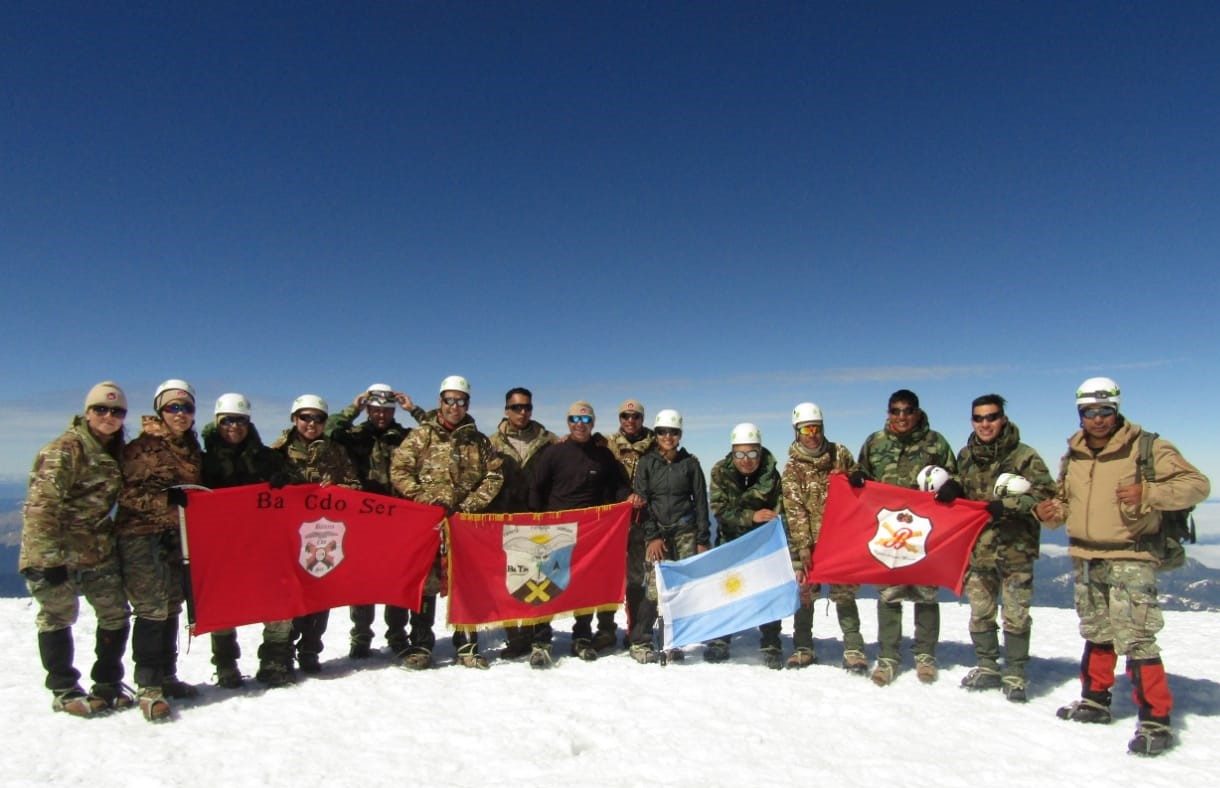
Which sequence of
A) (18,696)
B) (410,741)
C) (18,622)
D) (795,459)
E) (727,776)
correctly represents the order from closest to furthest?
1. (727,776)
2. (410,741)
3. (18,696)
4. (795,459)
5. (18,622)

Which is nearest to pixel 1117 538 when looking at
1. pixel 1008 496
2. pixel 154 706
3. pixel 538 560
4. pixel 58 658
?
pixel 1008 496

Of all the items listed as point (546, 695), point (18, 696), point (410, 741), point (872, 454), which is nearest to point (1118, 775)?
point (872, 454)

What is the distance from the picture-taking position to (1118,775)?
5.83m

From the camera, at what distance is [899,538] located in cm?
825

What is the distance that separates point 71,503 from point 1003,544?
33.6 feet

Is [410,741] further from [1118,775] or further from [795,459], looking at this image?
[1118,775]

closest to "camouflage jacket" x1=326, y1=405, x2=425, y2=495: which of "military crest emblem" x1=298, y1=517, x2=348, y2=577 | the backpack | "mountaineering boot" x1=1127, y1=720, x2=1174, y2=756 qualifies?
"military crest emblem" x1=298, y1=517, x2=348, y2=577

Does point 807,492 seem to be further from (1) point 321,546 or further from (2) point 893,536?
(1) point 321,546

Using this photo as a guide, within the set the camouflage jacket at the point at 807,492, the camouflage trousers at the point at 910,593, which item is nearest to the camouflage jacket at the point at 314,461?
the camouflage jacket at the point at 807,492

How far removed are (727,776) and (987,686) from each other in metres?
4.30

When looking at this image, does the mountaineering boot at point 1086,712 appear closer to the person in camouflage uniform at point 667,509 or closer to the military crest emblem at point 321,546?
the person in camouflage uniform at point 667,509

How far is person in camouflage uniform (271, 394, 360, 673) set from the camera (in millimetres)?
8391

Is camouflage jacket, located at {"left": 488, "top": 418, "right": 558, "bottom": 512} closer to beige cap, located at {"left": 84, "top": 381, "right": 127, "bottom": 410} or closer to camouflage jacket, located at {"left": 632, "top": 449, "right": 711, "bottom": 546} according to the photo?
camouflage jacket, located at {"left": 632, "top": 449, "right": 711, "bottom": 546}

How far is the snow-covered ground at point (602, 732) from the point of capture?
566cm
